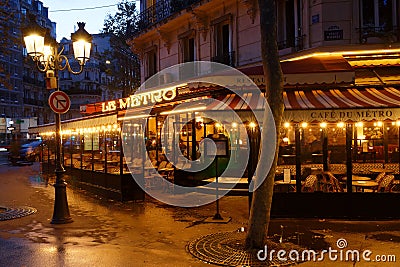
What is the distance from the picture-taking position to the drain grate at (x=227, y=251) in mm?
7418

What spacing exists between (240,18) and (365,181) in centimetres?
807

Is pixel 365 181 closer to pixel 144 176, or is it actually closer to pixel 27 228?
pixel 144 176

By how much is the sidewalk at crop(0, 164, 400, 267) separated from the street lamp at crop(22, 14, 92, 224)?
49 cm

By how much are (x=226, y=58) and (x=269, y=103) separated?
32.6 feet

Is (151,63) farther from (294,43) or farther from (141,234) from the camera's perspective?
(141,234)

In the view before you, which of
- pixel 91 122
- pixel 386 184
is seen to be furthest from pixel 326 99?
pixel 91 122

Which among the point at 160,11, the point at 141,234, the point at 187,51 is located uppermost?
the point at 160,11

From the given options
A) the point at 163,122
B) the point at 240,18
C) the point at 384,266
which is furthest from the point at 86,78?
the point at 384,266

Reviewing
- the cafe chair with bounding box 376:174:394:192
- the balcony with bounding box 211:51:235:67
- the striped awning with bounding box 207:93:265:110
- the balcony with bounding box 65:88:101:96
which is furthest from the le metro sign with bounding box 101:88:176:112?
the balcony with bounding box 65:88:101:96

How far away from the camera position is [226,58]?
17.6 metres

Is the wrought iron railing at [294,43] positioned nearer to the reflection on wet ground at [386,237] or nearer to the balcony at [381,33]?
the balcony at [381,33]

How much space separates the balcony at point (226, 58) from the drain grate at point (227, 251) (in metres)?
9.32

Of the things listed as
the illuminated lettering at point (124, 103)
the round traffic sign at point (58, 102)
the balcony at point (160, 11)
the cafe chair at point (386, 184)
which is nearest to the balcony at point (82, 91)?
the balcony at point (160, 11)

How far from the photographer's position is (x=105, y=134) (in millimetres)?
17297
